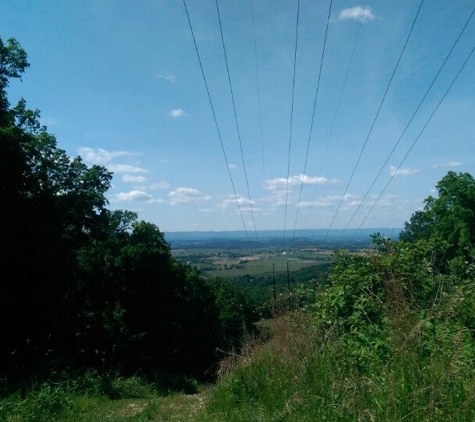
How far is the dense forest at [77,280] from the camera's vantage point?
12.2 m

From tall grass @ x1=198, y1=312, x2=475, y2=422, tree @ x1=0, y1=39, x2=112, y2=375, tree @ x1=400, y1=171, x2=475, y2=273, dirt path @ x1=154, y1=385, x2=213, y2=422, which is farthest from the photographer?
tree @ x1=400, y1=171, x2=475, y2=273

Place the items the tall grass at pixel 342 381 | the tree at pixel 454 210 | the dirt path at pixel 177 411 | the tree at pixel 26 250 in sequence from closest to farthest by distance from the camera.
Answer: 1. the tall grass at pixel 342 381
2. the dirt path at pixel 177 411
3. the tree at pixel 26 250
4. the tree at pixel 454 210

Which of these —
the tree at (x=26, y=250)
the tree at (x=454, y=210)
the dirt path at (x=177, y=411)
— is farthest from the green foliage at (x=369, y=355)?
the tree at (x=454, y=210)

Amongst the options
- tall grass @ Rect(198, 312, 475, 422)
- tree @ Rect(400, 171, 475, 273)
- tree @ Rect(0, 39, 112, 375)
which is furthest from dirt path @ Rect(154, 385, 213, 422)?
tree @ Rect(400, 171, 475, 273)

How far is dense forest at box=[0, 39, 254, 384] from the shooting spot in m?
12.2

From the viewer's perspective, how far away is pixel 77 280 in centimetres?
1984

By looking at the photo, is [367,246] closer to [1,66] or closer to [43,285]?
[43,285]

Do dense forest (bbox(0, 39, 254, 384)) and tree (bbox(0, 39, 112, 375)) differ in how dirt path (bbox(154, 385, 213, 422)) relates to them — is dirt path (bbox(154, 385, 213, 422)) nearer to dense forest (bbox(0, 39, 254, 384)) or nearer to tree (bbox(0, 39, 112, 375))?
dense forest (bbox(0, 39, 254, 384))

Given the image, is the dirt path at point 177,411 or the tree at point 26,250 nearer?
the dirt path at point 177,411

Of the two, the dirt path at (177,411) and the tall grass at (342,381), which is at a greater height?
the tall grass at (342,381)

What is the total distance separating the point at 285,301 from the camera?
6.01 metres

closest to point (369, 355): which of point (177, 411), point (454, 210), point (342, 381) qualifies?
point (342, 381)

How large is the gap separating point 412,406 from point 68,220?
19.0 metres

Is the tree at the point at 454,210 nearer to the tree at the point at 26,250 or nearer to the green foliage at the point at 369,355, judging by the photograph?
the green foliage at the point at 369,355
